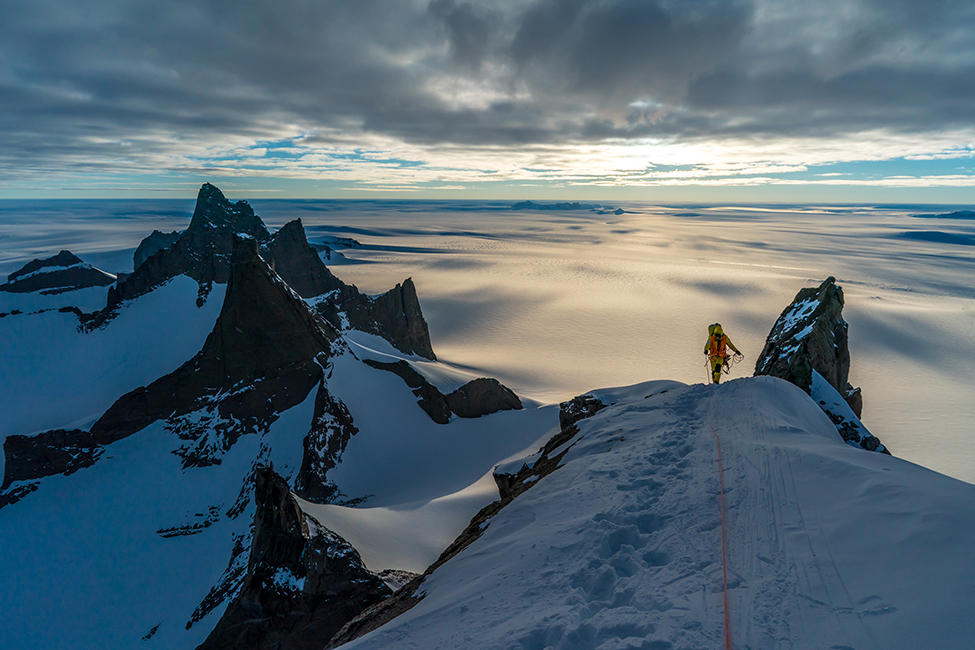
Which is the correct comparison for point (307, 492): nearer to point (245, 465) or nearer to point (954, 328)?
point (245, 465)

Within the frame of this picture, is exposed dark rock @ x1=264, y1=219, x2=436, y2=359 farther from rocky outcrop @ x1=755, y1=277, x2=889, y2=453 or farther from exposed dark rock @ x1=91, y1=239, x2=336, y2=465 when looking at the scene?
rocky outcrop @ x1=755, y1=277, x2=889, y2=453

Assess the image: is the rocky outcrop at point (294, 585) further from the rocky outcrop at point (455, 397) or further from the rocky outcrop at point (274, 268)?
the rocky outcrop at point (274, 268)

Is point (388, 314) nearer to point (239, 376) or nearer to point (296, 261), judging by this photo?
point (296, 261)

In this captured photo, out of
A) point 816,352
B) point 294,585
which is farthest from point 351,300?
point 816,352

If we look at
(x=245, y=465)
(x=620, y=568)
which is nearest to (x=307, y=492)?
(x=245, y=465)

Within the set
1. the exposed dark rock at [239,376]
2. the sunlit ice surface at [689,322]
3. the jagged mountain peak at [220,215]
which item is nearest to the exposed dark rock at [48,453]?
the exposed dark rock at [239,376]

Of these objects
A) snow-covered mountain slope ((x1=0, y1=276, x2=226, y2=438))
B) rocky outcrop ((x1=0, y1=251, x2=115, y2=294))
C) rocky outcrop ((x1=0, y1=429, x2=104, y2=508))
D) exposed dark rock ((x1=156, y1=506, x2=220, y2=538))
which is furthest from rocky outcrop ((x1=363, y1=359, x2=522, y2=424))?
rocky outcrop ((x1=0, y1=251, x2=115, y2=294))
